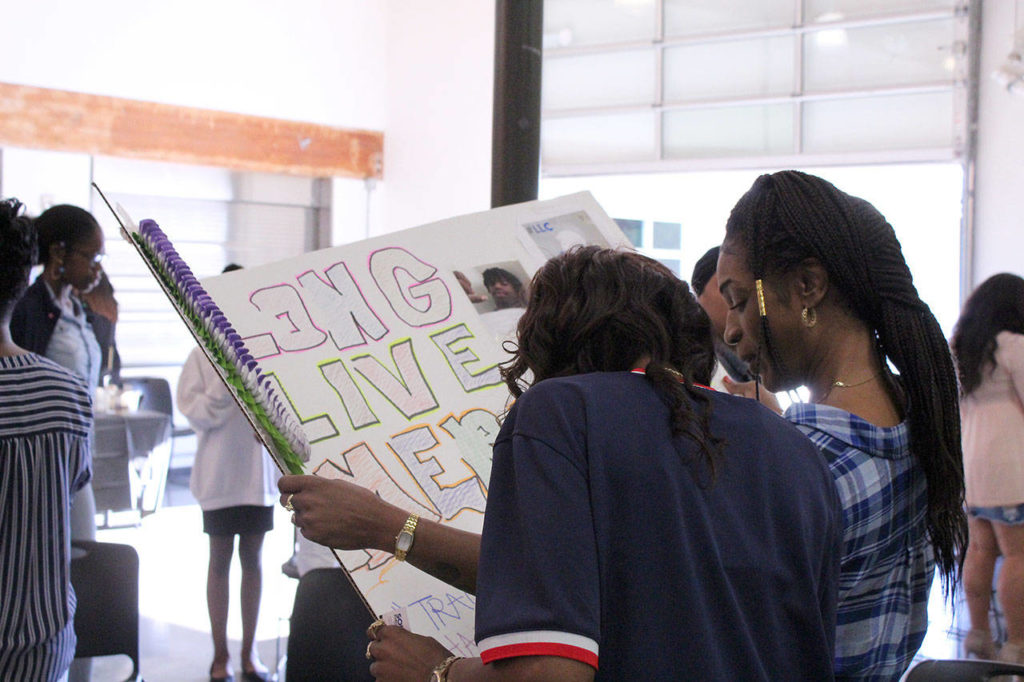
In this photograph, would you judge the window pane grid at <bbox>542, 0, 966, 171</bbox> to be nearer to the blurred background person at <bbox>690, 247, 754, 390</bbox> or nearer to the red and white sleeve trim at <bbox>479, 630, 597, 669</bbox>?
the blurred background person at <bbox>690, 247, 754, 390</bbox>

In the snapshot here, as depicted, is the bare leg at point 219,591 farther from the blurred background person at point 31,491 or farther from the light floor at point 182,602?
the blurred background person at point 31,491

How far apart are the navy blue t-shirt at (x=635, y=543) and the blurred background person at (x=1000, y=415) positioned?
Answer: 10.9 feet

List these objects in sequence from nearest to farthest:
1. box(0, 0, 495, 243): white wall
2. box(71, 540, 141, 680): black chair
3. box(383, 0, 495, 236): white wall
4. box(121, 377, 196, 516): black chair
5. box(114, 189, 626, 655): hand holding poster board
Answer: box(114, 189, 626, 655): hand holding poster board → box(71, 540, 141, 680): black chair → box(121, 377, 196, 516): black chair → box(0, 0, 495, 243): white wall → box(383, 0, 495, 236): white wall

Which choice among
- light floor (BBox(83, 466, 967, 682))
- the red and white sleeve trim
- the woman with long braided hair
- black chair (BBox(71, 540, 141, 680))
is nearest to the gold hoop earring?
the woman with long braided hair

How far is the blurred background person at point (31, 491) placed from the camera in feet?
Result: 5.96

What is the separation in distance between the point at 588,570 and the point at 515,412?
15 cm

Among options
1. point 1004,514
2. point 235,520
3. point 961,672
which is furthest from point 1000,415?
point 235,520

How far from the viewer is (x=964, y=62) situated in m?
6.57

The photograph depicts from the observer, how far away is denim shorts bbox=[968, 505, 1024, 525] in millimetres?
3984

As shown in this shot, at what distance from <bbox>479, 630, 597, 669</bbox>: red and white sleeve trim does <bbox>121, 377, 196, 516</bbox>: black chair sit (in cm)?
571

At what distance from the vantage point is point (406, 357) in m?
1.51

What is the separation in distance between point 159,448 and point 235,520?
242cm

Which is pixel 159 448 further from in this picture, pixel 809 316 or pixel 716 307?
pixel 809 316

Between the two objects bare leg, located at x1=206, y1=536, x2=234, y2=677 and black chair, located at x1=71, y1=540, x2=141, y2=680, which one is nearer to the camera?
black chair, located at x1=71, y1=540, x2=141, y2=680
